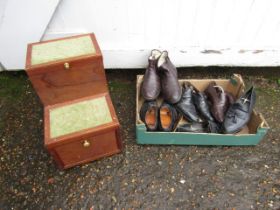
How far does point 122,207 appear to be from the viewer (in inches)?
51.4

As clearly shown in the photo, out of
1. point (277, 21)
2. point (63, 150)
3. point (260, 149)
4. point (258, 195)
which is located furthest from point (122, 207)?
point (277, 21)

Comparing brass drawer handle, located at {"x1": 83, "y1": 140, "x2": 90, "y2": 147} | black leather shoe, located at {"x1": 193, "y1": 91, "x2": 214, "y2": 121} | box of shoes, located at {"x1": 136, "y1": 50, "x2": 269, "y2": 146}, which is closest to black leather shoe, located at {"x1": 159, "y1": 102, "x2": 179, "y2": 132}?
box of shoes, located at {"x1": 136, "y1": 50, "x2": 269, "y2": 146}

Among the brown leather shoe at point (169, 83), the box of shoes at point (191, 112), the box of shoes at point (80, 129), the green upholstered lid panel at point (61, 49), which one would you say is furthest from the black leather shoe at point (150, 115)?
the green upholstered lid panel at point (61, 49)

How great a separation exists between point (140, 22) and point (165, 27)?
0.56ft

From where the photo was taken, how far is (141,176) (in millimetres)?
1418

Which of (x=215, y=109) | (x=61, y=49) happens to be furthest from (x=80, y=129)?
(x=215, y=109)

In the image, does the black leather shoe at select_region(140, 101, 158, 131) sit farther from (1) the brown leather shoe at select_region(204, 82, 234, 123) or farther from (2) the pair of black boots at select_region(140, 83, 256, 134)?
(1) the brown leather shoe at select_region(204, 82, 234, 123)

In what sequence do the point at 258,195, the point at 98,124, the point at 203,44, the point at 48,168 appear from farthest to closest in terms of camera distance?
the point at 203,44
the point at 48,168
the point at 258,195
the point at 98,124

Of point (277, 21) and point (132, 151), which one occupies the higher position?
point (277, 21)

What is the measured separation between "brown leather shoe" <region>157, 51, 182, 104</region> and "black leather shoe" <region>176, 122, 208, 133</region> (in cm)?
17

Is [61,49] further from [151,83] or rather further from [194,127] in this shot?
[194,127]

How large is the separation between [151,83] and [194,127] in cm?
40

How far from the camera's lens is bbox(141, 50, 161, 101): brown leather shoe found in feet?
5.10

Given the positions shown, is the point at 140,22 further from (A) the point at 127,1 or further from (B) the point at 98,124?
(B) the point at 98,124
